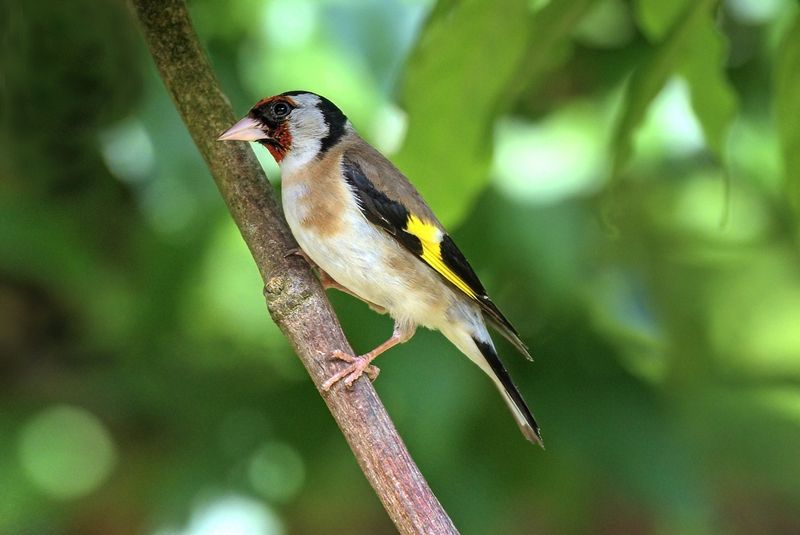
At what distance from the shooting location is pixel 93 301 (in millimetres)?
3562

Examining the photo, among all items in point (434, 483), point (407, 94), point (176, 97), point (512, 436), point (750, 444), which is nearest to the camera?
point (407, 94)

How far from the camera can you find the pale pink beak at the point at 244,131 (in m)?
2.02

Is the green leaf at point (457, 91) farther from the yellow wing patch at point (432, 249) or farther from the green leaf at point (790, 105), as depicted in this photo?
the yellow wing patch at point (432, 249)

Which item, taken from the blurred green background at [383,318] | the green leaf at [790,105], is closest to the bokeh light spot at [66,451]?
the blurred green background at [383,318]

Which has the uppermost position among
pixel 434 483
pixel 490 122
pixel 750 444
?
pixel 490 122

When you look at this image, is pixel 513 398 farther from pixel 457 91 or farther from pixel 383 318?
pixel 457 91

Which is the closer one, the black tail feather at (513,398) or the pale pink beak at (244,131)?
the pale pink beak at (244,131)

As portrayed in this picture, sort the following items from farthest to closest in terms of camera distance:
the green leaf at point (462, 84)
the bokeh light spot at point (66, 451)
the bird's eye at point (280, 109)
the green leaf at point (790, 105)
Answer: the bokeh light spot at point (66, 451)
the bird's eye at point (280, 109)
the green leaf at point (462, 84)
the green leaf at point (790, 105)

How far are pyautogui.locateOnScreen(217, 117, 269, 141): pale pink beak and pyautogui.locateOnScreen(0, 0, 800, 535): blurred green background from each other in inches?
27.3

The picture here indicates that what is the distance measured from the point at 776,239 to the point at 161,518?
2.46 metres

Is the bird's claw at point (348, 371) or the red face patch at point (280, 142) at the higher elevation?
the red face patch at point (280, 142)

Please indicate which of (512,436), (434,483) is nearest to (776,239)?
(512,436)

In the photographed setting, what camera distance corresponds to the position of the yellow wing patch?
8.81 feet

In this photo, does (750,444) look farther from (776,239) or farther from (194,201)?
(194,201)
